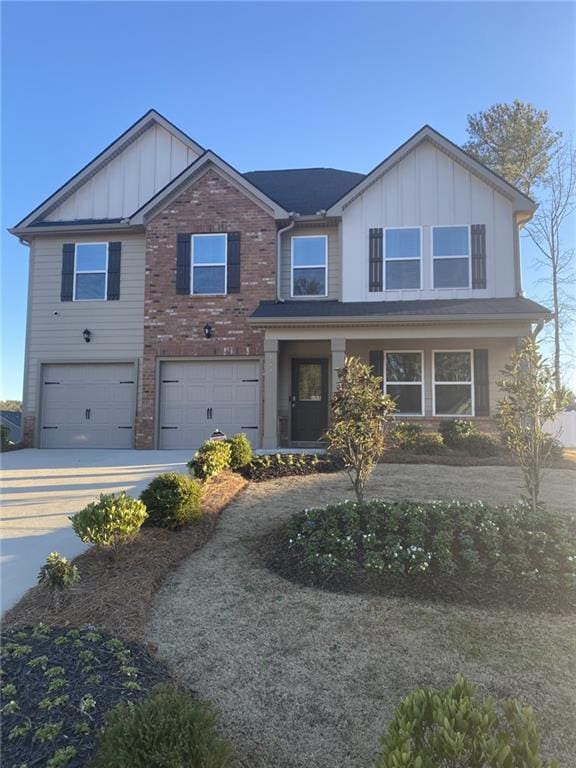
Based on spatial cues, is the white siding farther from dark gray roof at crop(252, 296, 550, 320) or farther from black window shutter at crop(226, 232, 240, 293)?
dark gray roof at crop(252, 296, 550, 320)

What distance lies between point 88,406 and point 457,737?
12.6 m

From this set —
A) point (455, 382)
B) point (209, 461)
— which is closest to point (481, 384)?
point (455, 382)

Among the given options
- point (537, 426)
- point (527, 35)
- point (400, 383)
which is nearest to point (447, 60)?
point (527, 35)

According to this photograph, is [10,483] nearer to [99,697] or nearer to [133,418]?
[133,418]

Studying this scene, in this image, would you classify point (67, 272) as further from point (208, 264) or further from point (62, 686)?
point (62, 686)

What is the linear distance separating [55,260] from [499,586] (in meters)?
13.3

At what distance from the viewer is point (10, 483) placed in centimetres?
776

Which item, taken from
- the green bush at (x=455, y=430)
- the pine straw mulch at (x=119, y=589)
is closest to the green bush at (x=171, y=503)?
the pine straw mulch at (x=119, y=589)

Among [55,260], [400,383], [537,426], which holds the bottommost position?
[537,426]

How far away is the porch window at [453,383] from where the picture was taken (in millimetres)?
11828

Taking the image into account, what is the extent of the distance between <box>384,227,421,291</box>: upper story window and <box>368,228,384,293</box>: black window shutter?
128 mm

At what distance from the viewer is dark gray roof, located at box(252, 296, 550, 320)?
10492 mm

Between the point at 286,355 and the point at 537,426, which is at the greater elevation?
the point at 286,355

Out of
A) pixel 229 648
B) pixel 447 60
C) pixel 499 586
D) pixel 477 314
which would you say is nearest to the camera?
pixel 229 648
